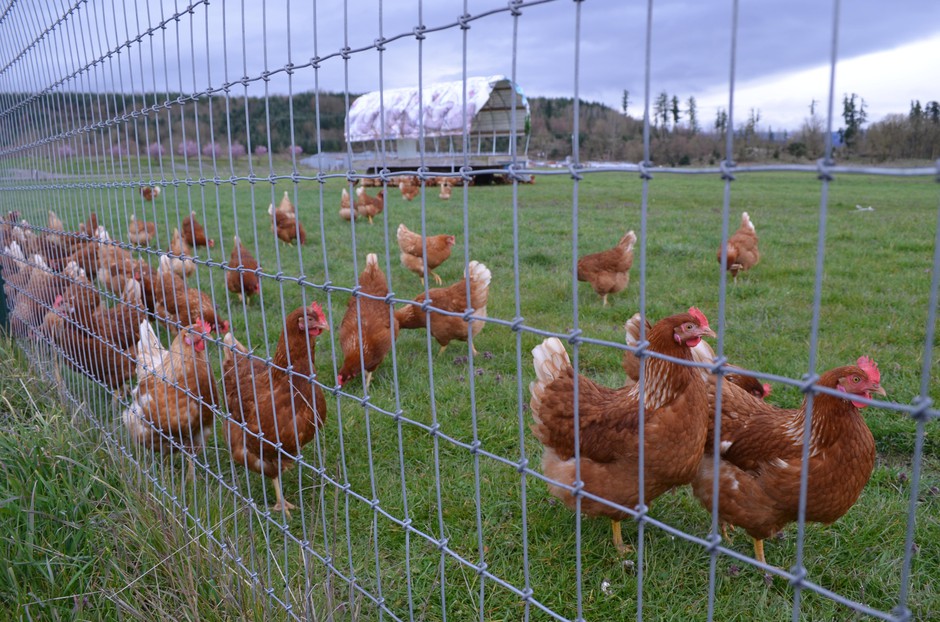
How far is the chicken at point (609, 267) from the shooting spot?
5.80m

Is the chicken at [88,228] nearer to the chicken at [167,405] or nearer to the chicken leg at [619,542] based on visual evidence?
the chicken at [167,405]

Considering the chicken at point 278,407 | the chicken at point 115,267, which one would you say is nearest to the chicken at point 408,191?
the chicken at point 115,267

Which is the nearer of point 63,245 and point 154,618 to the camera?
point 154,618

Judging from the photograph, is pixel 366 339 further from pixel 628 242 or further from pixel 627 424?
pixel 628 242

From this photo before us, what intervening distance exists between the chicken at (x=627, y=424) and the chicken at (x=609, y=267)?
10.2 feet

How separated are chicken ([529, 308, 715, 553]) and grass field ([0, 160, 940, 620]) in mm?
260

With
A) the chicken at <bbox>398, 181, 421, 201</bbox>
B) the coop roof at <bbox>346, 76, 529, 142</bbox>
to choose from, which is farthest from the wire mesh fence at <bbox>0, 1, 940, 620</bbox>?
the coop roof at <bbox>346, 76, 529, 142</bbox>

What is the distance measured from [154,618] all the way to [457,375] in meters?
2.63

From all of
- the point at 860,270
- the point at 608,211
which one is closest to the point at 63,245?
the point at 860,270

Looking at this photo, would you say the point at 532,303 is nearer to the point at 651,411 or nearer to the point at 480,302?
the point at 480,302

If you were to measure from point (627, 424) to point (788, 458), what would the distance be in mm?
563

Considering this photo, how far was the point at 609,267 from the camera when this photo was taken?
5.83 meters

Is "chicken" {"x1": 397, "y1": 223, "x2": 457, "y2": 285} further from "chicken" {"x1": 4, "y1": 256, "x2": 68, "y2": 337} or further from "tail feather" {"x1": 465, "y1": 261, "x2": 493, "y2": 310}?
"chicken" {"x1": 4, "y1": 256, "x2": 68, "y2": 337}

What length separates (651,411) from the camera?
2348 millimetres
